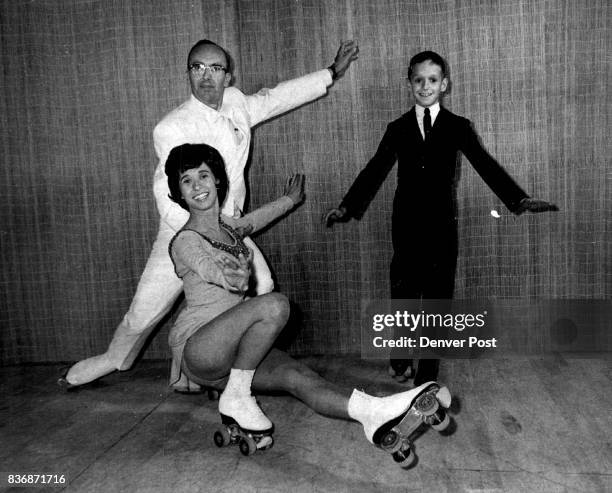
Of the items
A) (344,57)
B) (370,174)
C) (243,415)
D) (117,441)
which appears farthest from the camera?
(344,57)

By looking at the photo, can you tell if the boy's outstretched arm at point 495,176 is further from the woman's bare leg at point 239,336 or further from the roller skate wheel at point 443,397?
A: the woman's bare leg at point 239,336

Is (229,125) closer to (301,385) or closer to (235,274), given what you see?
(235,274)

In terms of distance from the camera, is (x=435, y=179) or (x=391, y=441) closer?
(x=391, y=441)

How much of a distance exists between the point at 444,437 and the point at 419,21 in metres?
2.32

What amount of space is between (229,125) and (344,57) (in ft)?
2.70

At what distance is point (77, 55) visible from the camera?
4.08m

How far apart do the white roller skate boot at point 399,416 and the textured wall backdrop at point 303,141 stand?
178 cm

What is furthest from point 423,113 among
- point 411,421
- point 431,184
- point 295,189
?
point 411,421

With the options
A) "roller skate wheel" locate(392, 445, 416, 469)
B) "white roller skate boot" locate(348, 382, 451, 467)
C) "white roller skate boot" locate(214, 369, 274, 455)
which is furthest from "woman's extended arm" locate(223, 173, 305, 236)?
"roller skate wheel" locate(392, 445, 416, 469)

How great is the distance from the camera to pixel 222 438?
9.02 ft

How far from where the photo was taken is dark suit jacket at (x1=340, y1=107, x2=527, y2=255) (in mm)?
3475

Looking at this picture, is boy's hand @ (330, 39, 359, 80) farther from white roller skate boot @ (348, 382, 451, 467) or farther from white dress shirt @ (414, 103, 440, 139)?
white roller skate boot @ (348, 382, 451, 467)

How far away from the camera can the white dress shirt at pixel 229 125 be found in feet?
11.1

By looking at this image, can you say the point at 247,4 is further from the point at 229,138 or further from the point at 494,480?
the point at 494,480
